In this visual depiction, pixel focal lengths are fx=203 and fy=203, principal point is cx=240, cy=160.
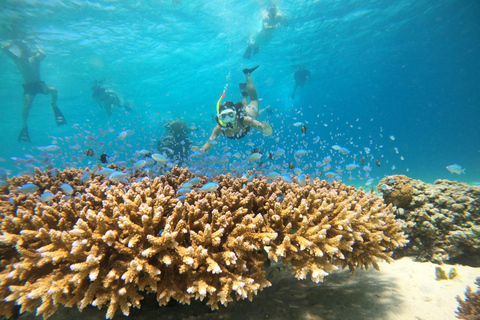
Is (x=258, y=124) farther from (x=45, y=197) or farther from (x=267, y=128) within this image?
(x=45, y=197)

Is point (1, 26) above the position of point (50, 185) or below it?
above

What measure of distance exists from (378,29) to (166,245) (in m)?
42.7

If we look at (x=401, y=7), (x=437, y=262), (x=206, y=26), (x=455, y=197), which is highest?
(x=401, y=7)

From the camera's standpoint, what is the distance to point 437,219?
512cm

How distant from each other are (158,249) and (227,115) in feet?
16.0

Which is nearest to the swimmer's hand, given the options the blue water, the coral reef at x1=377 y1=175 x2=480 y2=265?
the blue water

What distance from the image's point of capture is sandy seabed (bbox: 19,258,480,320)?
2.66 m

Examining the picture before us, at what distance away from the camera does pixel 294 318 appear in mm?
2672

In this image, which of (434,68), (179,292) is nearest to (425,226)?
(179,292)

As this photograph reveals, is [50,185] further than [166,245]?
Yes

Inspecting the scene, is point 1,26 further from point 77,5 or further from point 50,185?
point 50,185

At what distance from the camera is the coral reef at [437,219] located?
4840 millimetres

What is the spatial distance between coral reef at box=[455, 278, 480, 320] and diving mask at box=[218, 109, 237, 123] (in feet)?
20.0

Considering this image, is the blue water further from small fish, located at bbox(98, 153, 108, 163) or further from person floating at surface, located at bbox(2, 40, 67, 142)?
small fish, located at bbox(98, 153, 108, 163)
